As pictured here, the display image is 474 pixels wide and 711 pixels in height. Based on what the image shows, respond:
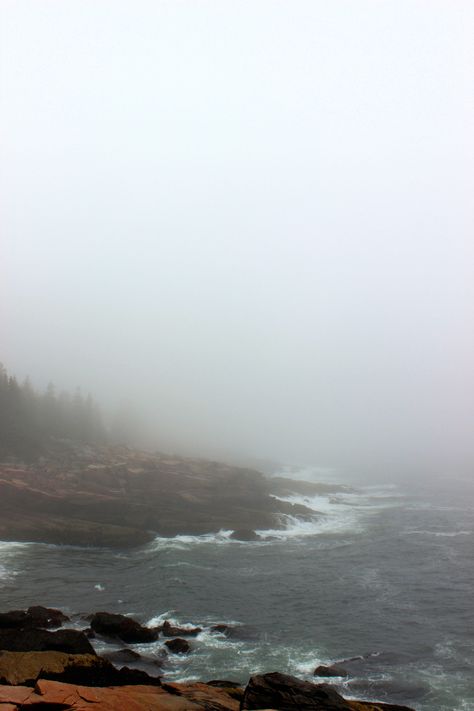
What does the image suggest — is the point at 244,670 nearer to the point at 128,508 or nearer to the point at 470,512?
the point at 128,508

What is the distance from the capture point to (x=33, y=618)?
3128 centimetres

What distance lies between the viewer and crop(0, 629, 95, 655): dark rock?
25.4 meters

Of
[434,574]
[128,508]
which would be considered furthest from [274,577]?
[128,508]

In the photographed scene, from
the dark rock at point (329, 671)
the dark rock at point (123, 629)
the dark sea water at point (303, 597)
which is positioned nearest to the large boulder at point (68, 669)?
the dark sea water at point (303, 597)

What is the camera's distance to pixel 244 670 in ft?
90.2

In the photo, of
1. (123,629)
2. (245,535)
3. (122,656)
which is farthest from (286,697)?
(245,535)

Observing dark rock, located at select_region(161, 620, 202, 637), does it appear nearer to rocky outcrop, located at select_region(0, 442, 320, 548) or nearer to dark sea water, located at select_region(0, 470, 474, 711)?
dark sea water, located at select_region(0, 470, 474, 711)

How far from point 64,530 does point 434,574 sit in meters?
39.6

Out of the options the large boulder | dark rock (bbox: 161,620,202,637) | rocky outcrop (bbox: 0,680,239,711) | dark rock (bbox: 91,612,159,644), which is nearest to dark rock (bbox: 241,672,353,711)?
rocky outcrop (bbox: 0,680,239,711)

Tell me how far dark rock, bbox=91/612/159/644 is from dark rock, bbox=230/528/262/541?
3184 centimetres

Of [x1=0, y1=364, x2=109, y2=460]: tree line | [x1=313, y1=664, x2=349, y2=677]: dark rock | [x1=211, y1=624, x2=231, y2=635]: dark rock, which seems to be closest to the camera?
[x1=313, y1=664, x2=349, y2=677]: dark rock

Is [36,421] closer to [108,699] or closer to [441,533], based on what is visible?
[441,533]

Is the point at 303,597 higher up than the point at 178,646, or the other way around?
the point at 178,646

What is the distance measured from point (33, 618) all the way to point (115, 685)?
41.5 feet
